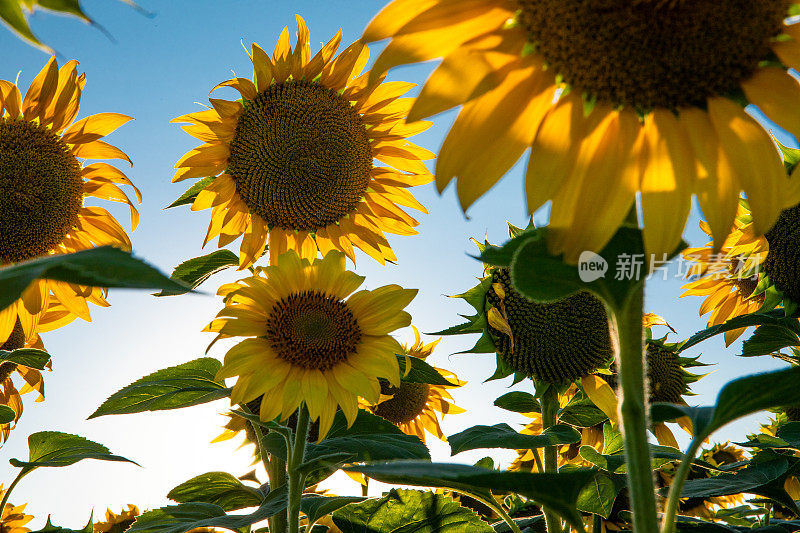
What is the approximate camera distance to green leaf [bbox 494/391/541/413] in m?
2.40

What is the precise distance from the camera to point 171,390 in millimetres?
2010

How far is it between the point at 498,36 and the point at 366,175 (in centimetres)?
193

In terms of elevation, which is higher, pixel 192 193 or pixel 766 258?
pixel 192 193

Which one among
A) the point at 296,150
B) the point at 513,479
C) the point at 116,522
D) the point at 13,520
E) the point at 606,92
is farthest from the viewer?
the point at 13,520

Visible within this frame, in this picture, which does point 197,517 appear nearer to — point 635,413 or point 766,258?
point 635,413

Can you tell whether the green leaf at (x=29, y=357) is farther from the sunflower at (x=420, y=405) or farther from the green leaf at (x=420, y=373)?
the sunflower at (x=420, y=405)

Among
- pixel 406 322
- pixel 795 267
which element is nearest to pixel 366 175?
pixel 406 322

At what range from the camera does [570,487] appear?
0.84 m

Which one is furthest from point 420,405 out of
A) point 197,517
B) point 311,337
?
point 197,517

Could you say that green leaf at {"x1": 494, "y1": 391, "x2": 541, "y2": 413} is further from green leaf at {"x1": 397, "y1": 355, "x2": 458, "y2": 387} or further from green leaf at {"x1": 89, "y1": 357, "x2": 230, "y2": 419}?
green leaf at {"x1": 89, "y1": 357, "x2": 230, "y2": 419}

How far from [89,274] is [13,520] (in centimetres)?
A: 420

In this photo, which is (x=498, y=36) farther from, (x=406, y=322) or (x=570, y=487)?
(x=406, y=322)

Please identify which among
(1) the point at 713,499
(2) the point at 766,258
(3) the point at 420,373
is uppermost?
(2) the point at 766,258

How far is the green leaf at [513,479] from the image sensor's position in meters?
0.73
